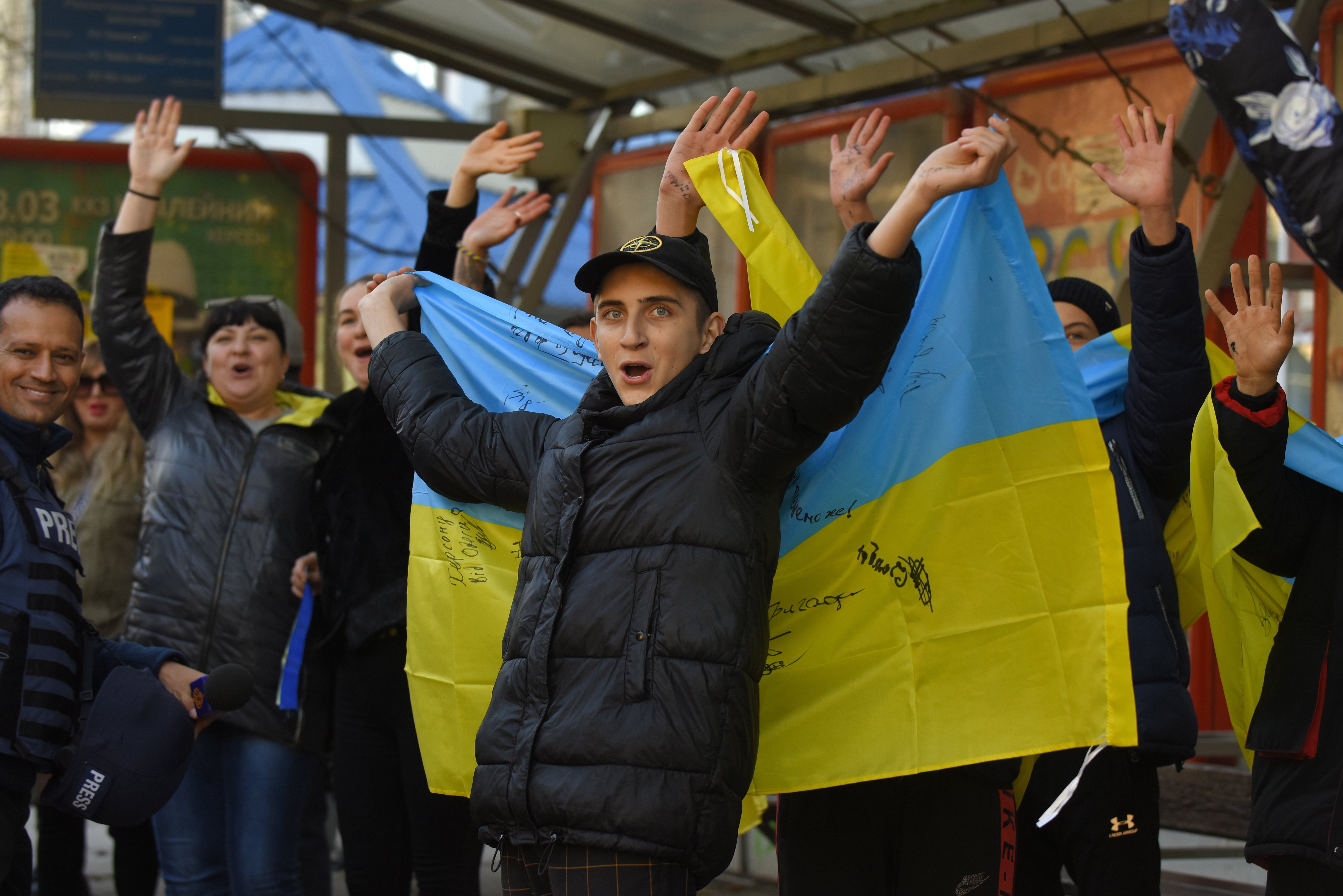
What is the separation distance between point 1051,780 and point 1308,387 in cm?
496

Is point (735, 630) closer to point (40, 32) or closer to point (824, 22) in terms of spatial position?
point (824, 22)

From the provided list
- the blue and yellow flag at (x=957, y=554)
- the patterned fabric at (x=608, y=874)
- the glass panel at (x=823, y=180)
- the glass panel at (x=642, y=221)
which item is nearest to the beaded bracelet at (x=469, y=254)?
the blue and yellow flag at (x=957, y=554)

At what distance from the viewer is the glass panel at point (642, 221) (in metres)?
7.54

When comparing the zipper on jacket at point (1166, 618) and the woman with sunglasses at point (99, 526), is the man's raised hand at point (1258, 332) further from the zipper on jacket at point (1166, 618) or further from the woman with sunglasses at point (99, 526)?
the woman with sunglasses at point (99, 526)

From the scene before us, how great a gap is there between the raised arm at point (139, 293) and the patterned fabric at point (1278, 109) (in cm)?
294

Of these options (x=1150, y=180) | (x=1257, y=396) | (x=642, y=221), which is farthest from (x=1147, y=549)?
(x=642, y=221)

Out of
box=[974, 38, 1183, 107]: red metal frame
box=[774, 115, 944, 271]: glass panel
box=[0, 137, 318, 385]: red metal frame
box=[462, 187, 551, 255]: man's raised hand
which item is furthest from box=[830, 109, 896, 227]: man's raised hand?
box=[0, 137, 318, 385]: red metal frame

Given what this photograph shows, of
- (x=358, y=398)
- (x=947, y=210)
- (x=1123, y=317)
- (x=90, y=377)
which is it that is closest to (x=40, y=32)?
(x=90, y=377)

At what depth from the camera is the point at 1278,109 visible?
7.18 feet

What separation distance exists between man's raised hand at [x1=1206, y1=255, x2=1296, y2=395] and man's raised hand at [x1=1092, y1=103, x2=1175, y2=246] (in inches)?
9.6

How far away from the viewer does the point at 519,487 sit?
9.67 feet

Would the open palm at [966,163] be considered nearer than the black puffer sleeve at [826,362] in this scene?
No

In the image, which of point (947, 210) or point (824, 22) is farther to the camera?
point (824, 22)

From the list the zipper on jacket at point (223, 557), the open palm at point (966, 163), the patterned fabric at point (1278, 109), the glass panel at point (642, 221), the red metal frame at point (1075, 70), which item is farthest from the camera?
the glass panel at point (642, 221)
